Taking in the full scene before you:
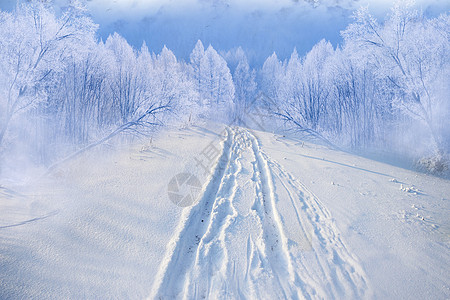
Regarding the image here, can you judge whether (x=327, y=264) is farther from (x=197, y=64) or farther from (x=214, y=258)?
(x=197, y=64)

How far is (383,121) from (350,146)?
5.74 ft

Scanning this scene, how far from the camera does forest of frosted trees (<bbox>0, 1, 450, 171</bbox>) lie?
6.05 metres

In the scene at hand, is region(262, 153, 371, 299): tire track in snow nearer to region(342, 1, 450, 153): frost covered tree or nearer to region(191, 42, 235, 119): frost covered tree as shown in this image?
region(342, 1, 450, 153): frost covered tree

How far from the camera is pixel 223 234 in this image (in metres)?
3.60

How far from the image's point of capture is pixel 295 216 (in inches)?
164

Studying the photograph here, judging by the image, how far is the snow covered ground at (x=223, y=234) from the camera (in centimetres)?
263

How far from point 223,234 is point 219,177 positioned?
2482 mm

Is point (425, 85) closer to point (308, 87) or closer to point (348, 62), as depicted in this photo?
point (348, 62)

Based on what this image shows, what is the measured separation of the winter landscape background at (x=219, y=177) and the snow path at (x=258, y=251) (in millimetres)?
22

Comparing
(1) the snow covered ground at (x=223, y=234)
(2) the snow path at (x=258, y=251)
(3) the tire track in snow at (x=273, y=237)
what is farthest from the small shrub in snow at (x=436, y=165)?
(3) the tire track in snow at (x=273, y=237)

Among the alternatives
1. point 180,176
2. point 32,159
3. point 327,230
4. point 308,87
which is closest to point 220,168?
point 180,176

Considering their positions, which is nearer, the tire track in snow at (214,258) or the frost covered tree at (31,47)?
the tire track in snow at (214,258)

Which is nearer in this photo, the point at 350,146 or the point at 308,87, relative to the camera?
the point at 350,146

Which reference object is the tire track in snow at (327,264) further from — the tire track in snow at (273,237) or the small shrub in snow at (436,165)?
the small shrub in snow at (436,165)
